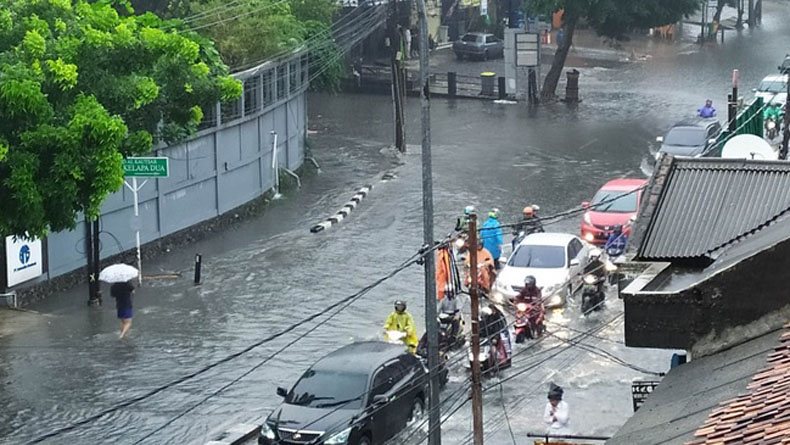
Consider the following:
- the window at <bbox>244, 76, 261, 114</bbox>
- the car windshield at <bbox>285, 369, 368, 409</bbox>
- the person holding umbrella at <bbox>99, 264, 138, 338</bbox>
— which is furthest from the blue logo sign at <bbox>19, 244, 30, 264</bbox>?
the window at <bbox>244, 76, 261, 114</bbox>

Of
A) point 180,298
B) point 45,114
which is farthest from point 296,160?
point 45,114

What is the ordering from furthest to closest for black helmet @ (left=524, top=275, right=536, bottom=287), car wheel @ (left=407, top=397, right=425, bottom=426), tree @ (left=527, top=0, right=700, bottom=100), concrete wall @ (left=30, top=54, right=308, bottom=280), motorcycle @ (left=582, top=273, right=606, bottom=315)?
tree @ (left=527, top=0, right=700, bottom=100) → concrete wall @ (left=30, top=54, right=308, bottom=280) → motorcycle @ (left=582, top=273, right=606, bottom=315) → black helmet @ (left=524, top=275, right=536, bottom=287) → car wheel @ (left=407, top=397, right=425, bottom=426)

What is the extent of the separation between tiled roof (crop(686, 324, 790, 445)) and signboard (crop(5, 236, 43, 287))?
54.5 ft

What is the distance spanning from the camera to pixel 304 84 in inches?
1519

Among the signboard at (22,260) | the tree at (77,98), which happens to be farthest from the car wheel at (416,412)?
the signboard at (22,260)

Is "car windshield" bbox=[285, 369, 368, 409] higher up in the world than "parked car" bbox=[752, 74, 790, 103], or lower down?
lower down

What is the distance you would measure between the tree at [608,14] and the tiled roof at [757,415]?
130 feet

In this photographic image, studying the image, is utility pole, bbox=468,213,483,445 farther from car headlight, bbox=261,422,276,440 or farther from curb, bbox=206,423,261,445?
curb, bbox=206,423,261,445

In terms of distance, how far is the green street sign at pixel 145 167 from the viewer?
23781 mm

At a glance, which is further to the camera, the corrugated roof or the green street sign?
the green street sign

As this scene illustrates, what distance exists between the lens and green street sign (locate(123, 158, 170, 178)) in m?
23.8

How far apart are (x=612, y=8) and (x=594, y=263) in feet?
81.5

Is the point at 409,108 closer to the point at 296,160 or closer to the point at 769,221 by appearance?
the point at 296,160

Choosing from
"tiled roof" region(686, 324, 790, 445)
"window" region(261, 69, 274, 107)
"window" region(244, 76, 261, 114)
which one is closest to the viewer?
"tiled roof" region(686, 324, 790, 445)
